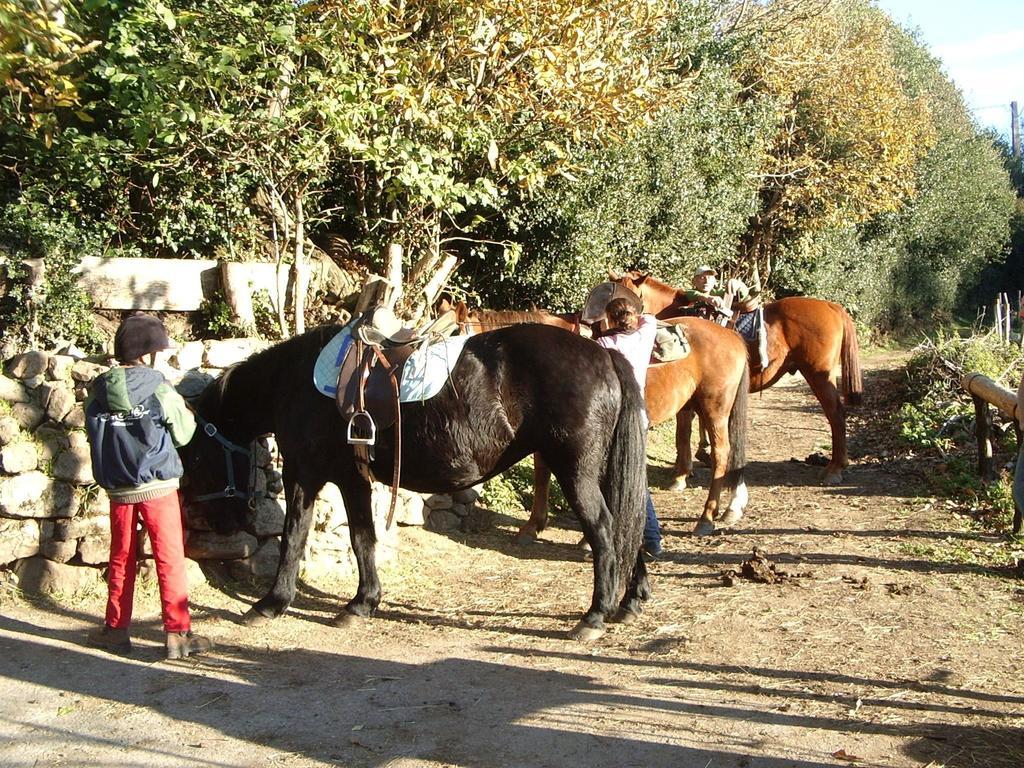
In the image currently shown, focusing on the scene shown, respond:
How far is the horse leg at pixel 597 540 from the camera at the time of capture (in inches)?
212

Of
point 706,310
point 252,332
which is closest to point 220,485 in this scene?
point 252,332

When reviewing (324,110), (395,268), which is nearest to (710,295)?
(395,268)

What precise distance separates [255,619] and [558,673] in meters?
1.97

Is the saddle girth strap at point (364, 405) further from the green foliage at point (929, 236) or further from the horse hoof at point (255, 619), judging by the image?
the green foliage at point (929, 236)

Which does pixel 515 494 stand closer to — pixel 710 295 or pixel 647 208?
pixel 710 295

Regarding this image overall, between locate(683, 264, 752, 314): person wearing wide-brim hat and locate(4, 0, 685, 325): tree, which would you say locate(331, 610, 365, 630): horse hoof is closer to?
locate(4, 0, 685, 325): tree

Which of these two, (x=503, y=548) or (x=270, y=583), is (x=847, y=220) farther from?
(x=270, y=583)

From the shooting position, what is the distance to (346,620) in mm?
5543

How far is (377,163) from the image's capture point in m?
7.91

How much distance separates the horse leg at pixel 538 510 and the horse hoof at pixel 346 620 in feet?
7.08

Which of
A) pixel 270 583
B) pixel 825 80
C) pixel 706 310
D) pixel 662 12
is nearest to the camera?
pixel 270 583

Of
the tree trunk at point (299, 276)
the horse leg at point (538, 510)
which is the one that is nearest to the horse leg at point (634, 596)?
the horse leg at point (538, 510)

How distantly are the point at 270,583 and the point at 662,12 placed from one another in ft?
25.8

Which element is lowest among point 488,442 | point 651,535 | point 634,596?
point 634,596
